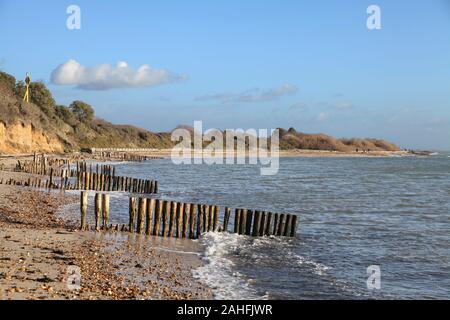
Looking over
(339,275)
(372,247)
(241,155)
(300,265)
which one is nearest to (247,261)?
(300,265)

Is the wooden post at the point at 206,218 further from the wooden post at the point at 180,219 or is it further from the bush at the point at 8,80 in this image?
the bush at the point at 8,80

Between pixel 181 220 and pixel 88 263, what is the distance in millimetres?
5706

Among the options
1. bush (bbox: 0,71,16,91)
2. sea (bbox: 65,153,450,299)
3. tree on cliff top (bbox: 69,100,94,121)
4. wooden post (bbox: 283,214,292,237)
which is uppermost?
bush (bbox: 0,71,16,91)

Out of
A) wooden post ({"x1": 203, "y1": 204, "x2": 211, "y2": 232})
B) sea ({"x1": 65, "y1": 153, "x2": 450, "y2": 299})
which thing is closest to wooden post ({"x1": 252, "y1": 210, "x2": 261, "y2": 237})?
sea ({"x1": 65, "y1": 153, "x2": 450, "y2": 299})

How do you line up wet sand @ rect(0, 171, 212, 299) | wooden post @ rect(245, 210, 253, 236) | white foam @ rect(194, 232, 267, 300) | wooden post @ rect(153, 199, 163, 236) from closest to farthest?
wet sand @ rect(0, 171, 212, 299)
white foam @ rect(194, 232, 267, 300)
wooden post @ rect(153, 199, 163, 236)
wooden post @ rect(245, 210, 253, 236)

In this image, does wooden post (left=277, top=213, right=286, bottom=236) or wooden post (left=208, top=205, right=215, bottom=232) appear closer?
wooden post (left=208, top=205, right=215, bottom=232)

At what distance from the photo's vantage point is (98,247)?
13273 mm

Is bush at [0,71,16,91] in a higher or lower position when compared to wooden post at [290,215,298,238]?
higher

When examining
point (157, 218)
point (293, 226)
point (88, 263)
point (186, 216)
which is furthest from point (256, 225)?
point (88, 263)

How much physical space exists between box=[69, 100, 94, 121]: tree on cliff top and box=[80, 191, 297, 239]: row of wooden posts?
9242cm

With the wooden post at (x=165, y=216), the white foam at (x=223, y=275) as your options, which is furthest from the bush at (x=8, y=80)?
the white foam at (x=223, y=275)

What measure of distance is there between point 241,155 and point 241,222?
105228 millimetres

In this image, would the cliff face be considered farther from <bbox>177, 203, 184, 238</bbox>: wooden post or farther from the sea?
<bbox>177, 203, 184, 238</bbox>: wooden post

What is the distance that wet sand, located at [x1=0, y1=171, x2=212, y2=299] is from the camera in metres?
8.98
